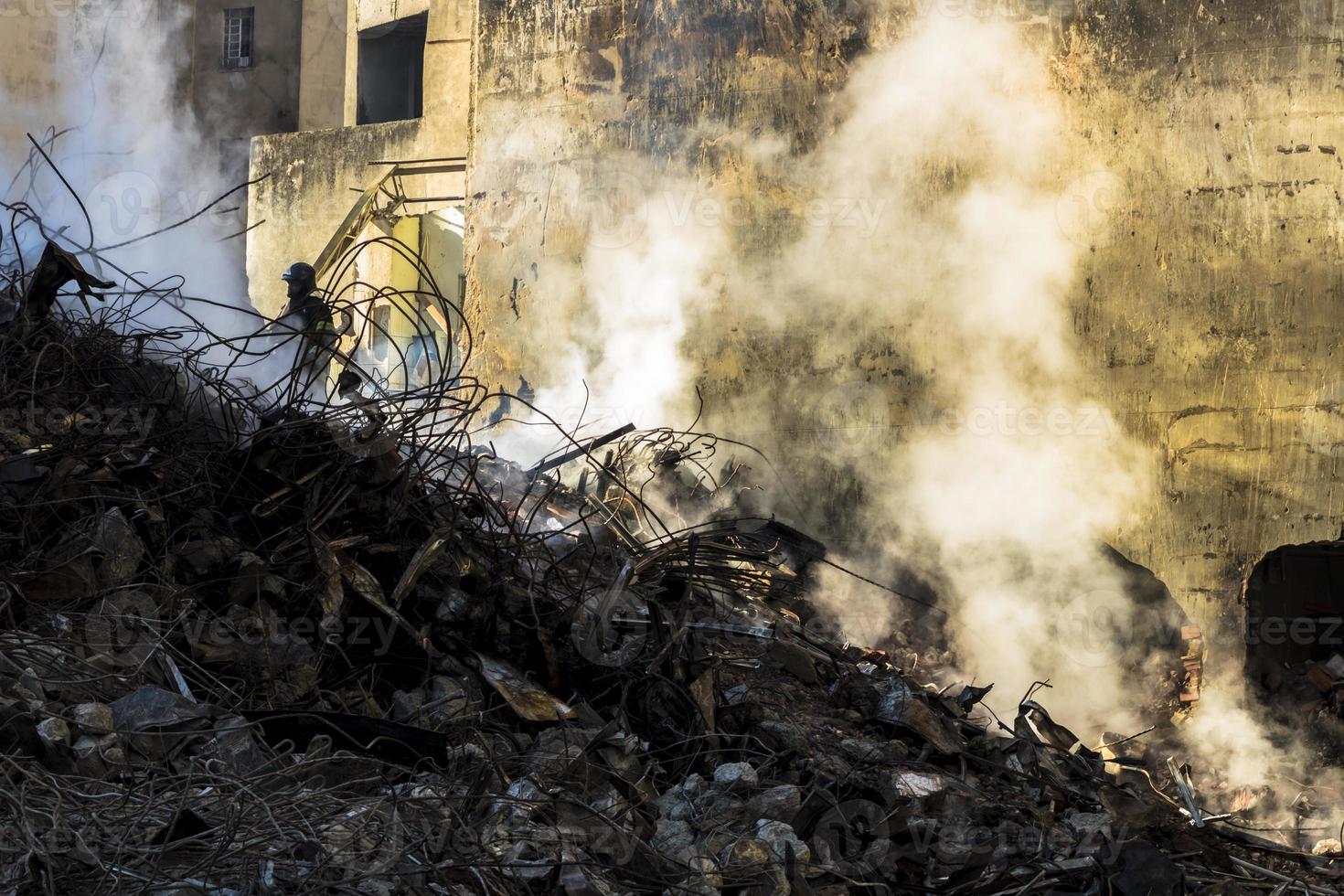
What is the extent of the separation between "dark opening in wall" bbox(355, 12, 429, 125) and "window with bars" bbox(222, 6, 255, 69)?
7.80ft

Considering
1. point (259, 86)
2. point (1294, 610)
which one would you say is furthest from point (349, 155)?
point (1294, 610)

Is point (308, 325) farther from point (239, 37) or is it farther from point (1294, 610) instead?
point (239, 37)

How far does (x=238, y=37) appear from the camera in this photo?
1584 centimetres

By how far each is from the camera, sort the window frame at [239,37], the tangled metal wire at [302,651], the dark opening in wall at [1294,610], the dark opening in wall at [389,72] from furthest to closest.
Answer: the window frame at [239,37] → the dark opening in wall at [389,72] → the dark opening in wall at [1294,610] → the tangled metal wire at [302,651]

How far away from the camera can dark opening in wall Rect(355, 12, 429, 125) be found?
Answer: 14195 mm

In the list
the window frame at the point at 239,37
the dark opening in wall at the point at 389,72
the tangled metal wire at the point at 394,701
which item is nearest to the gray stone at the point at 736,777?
the tangled metal wire at the point at 394,701

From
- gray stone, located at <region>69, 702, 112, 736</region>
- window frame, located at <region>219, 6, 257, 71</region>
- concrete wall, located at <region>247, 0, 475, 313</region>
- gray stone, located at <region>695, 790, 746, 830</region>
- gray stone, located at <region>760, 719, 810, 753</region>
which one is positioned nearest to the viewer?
gray stone, located at <region>69, 702, 112, 736</region>

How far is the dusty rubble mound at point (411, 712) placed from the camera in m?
2.81

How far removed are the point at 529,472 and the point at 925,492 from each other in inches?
90.9

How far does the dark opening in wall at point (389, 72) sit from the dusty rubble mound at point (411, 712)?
9715 mm

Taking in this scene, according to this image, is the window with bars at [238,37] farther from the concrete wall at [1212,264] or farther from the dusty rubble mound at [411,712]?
the dusty rubble mound at [411,712]

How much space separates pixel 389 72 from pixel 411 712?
40.3 feet

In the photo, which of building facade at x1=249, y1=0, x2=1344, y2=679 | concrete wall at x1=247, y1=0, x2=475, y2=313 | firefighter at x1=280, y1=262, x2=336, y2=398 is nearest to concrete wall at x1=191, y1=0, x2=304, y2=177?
concrete wall at x1=247, y1=0, x2=475, y2=313

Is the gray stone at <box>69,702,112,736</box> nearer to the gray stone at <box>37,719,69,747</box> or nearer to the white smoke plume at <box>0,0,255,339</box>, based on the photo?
the gray stone at <box>37,719,69,747</box>
